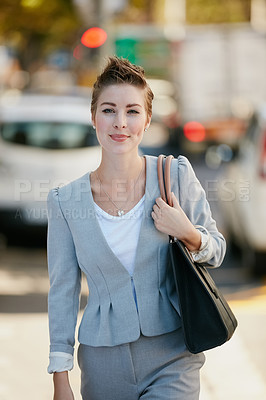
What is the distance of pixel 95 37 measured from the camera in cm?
1297

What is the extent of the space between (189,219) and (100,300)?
0.41 metres

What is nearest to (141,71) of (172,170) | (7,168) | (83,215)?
(172,170)

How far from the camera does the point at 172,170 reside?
2770 mm

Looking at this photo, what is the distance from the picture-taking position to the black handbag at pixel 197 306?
260cm

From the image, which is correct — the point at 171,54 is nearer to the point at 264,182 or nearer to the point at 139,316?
the point at 264,182

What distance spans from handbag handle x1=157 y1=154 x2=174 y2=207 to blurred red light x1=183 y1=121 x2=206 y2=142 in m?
16.5

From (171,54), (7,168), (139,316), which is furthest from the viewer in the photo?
(171,54)

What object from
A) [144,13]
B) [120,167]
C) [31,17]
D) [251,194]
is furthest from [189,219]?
[144,13]

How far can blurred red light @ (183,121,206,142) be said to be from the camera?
62.9 ft

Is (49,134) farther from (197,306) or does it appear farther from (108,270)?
(197,306)

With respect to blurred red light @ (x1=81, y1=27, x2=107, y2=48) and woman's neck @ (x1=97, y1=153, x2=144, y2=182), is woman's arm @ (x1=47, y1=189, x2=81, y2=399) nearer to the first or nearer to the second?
woman's neck @ (x1=97, y1=153, x2=144, y2=182)

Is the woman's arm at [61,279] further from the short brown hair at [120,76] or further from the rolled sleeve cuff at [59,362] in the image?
the short brown hair at [120,76]

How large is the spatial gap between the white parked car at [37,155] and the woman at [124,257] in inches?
246

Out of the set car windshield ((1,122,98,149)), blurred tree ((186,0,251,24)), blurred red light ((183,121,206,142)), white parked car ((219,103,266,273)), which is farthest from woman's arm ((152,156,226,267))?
blurred tree ((186,0,251,24))
